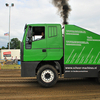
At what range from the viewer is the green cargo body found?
5.02 m

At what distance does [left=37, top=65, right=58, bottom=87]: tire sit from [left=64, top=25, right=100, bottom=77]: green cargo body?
0.57 meters

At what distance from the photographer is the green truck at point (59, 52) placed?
16.2ft

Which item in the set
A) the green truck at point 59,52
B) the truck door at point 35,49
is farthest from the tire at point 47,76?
the truck door at point 35,49

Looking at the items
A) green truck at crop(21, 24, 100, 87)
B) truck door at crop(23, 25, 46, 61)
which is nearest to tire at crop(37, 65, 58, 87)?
green truck at crop(21, 24, 100, 87)

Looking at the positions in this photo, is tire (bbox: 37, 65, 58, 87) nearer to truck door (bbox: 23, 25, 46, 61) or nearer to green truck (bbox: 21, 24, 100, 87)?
green truck (bbox: 21, 24, 100, 87)

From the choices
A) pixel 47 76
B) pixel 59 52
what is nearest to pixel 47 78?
pixel 47 76

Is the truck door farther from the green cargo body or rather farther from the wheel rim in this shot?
the green cargo body

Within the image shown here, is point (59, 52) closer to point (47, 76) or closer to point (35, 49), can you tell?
point (35, 49)

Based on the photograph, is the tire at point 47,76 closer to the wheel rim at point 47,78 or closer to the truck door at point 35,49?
the wheel rim at point 47,78

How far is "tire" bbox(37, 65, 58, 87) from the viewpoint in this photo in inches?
193

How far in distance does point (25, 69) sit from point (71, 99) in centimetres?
229

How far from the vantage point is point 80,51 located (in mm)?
5043

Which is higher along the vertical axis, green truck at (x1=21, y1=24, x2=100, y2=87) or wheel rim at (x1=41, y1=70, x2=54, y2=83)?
green truck at (x1=21, y1=24, x2=100, y2=87)

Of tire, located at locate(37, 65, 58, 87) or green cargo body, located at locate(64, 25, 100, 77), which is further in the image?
green cargo body, located at locate(64, 25, 100, 77)
